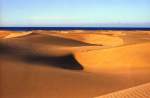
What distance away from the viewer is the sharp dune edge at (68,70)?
8245 mm

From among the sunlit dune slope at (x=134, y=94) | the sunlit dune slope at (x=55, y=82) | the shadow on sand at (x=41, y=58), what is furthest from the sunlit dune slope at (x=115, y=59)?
the sunlit dune slope at (x=134, y=94)

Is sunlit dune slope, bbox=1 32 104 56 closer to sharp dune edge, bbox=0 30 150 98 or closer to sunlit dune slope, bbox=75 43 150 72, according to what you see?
sharp dune edge, bbox=0 30 150 98

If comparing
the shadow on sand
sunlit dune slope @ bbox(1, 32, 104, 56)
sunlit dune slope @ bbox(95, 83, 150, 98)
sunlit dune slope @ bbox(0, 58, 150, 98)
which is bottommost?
sunlit dune slope @ bbox(1, 32, 104, 56)

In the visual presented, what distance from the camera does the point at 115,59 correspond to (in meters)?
13.2

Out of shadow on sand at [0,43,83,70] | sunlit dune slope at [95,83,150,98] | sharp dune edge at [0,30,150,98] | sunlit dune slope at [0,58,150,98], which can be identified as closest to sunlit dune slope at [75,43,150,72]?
sharp dune edge at [0,30,150,98]

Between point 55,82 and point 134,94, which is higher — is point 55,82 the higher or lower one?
the lower one

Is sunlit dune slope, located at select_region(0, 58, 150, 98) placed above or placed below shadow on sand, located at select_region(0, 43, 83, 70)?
above

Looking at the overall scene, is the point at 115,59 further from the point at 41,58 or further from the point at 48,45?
the point at 48,45

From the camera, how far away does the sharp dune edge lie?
8.25 meters

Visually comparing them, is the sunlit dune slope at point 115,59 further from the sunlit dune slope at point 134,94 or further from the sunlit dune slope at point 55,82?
the sunlit dune slope at point 134,94

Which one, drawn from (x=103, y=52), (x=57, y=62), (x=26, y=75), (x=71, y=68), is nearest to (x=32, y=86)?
(x=26, y=75)

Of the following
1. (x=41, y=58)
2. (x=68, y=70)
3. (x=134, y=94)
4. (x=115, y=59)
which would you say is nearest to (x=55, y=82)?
(x=68, y=70)

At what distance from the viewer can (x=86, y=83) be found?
9.14m

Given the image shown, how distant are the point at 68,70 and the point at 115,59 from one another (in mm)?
2680
